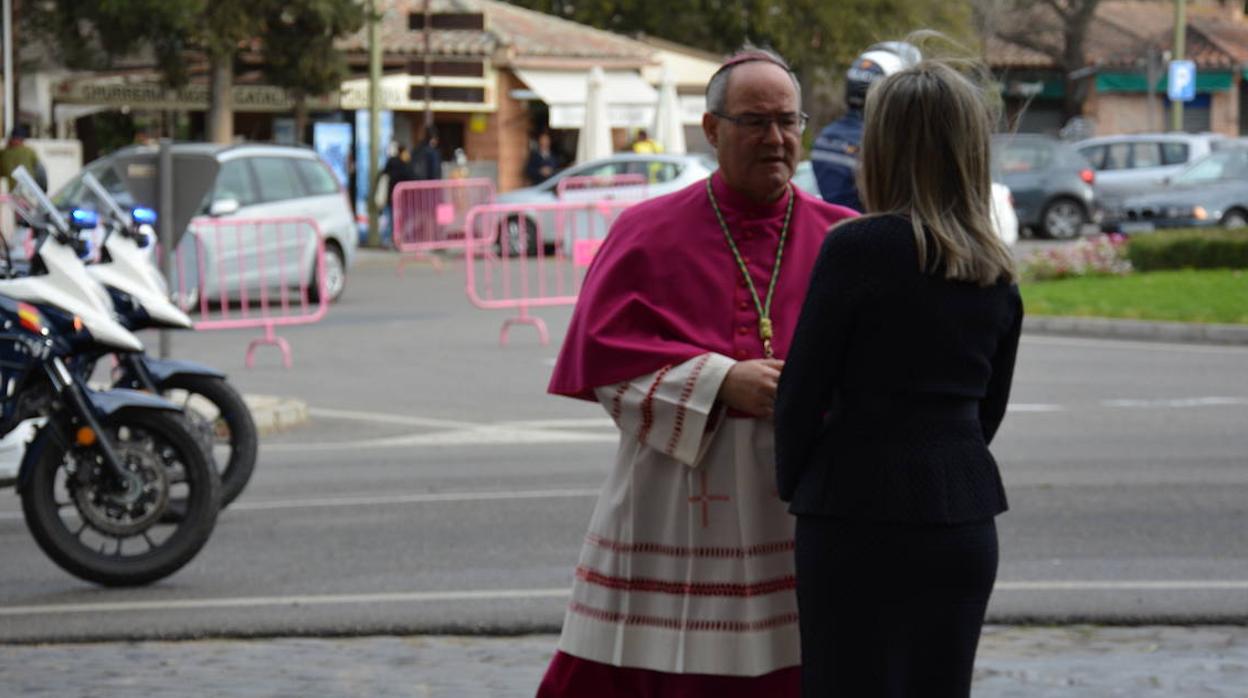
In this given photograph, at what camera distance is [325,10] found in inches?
1382

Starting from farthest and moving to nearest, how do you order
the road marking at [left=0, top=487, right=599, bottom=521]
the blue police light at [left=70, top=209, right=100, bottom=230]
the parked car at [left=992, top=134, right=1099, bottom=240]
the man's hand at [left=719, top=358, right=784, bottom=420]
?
the parked car at [left=992, top=134, right=1099, bottom=240], the road marking at [left=0, top=487, right=599, bottom=521], the blue police light at [left=70, top=209, right=100, bottom=230], the man's hand at [left=719, top=358, right=784, bottom=420]

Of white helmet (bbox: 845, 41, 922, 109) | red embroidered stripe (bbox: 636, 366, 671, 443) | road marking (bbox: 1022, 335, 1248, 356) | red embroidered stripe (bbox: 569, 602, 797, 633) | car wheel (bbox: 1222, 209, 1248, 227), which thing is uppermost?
white helmet (bbox: 845, 41, 922, 109)

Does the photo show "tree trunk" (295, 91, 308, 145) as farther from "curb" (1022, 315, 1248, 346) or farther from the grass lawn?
"curb" (1022, 315, 1248, 346)

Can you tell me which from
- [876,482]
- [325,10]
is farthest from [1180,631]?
[325,10]

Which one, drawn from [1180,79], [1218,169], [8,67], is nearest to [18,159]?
[8,67]

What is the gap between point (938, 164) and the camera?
12.4ft

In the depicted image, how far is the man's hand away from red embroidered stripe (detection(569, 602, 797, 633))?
405 millimetres

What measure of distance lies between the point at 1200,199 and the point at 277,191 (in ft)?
46.4

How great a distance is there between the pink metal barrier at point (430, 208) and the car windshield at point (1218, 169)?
10216 mm

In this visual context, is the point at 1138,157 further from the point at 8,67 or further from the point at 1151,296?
the point at 8,67

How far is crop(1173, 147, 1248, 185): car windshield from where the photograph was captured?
32.2m

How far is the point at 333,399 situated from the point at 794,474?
11.2 meters

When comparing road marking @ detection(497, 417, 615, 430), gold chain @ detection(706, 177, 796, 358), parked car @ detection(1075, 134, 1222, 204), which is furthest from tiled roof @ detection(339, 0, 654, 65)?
gold chain @ detection(706, 177, 796, 358)

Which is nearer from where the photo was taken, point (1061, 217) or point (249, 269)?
point (249, 269)
